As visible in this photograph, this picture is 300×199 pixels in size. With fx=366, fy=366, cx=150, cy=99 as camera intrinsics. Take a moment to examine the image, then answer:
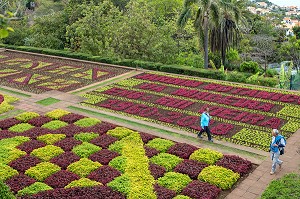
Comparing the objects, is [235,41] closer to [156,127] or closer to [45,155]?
[156,127]

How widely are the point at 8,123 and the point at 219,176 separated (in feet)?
29.0

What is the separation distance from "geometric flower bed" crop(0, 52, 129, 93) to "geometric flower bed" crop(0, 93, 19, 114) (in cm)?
196

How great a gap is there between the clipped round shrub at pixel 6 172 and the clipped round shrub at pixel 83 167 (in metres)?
1.56

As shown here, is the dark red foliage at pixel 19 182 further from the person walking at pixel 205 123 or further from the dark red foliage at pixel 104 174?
the person walking at pixel 205 123

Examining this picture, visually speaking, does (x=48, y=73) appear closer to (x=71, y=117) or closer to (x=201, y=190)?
(x=71, y=117)

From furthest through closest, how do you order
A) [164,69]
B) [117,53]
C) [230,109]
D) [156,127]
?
1. [117,53]
2. [164,69]
3. [230,109]
4. [156,127]

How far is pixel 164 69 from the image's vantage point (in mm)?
24703

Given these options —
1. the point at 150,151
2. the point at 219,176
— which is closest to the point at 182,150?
the point at 150,151

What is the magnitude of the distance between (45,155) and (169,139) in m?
4.54

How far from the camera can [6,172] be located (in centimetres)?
1052

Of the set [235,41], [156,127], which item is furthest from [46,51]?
[156,127]

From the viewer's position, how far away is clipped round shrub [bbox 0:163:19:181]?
406 inches

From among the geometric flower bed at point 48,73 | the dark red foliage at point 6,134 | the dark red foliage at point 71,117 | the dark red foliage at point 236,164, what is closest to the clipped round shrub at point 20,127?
the dark red foliage at point 6,134

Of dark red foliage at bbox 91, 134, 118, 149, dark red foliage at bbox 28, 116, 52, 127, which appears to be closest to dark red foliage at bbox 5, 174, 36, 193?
dark red foliage at bbox 91, 134, 118, 149
